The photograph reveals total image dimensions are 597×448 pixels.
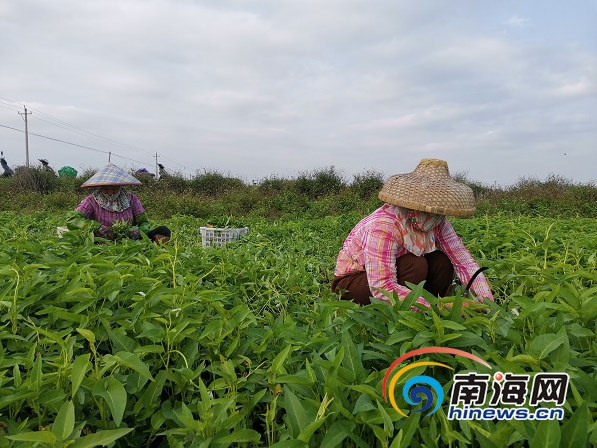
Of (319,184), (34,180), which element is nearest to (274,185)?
(319,184)

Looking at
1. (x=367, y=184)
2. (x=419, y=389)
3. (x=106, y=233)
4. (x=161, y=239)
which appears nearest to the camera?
(x=419, y=389)

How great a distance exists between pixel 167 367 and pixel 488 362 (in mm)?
937

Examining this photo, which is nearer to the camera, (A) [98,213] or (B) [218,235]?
(A) [98,213]

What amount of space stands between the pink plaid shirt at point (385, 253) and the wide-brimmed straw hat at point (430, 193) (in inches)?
6.0

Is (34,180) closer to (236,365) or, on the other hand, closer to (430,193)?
(430,193)

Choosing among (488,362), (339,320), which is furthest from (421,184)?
(488,362)

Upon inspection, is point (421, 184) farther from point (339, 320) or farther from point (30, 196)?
point (30, 196)

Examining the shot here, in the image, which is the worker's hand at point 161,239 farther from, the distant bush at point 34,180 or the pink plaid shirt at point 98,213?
the distant bush at point 34,180

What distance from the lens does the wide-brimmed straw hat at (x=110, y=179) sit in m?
4.35

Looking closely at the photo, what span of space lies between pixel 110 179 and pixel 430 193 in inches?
128

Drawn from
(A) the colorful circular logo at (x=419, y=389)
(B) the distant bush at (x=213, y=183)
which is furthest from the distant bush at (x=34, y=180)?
(A) the colorful circular logo at (x=419, y=389)

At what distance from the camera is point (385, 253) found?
2434 mm

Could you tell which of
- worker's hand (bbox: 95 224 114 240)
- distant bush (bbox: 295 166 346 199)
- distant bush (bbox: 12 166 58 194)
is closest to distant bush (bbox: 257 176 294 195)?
distant bush (bbox: 295 166 346 199)

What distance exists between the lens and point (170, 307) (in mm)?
1721
